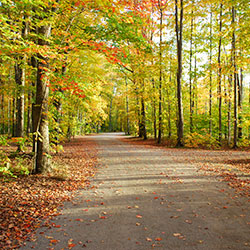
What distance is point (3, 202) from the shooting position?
5.25 meters

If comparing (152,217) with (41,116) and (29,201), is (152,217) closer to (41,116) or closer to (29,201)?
(29,201)

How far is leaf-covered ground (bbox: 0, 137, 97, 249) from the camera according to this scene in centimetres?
392

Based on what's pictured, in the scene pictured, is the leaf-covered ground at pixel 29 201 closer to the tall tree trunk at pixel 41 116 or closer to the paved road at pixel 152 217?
the paved road at pixel 152 217

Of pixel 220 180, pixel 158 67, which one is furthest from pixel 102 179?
pixel 158 67

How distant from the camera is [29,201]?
17.8 feet

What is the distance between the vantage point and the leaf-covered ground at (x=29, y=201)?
3.92 meters

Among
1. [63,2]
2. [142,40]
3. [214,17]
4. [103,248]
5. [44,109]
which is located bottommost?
[103,248]

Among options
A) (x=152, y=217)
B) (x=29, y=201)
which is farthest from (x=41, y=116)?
(x=152, y=217)

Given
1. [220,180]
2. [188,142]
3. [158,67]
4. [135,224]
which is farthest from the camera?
[158,67]

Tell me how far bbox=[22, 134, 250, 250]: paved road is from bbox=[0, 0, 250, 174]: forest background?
7.09ft

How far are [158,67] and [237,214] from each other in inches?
592

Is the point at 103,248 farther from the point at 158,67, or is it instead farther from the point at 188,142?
the point at 158,67

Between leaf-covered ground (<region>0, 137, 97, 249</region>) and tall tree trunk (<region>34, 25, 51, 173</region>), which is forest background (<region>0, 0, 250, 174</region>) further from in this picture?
leaf-covered ground (<region>0, 137, 97, 249</region>)

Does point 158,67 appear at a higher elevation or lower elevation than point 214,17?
lower
